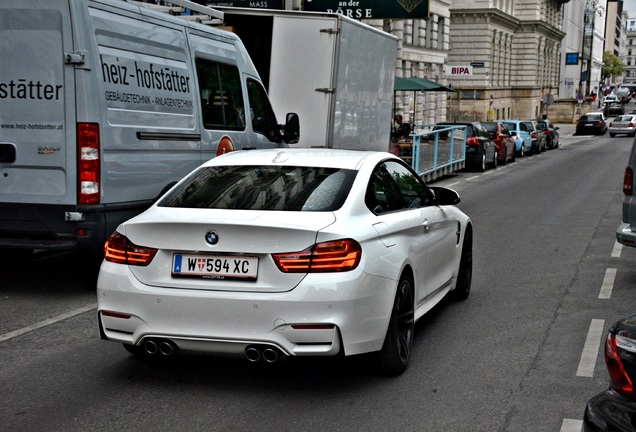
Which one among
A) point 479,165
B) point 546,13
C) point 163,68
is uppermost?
point 546,13

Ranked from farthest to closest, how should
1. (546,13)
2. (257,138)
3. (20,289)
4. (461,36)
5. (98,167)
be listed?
1. (546,13)
2. (461,36)
3. (257,138)
4. (20,289)
5. (98,167)

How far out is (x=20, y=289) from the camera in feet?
29.2

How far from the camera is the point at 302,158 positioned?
6328 mm

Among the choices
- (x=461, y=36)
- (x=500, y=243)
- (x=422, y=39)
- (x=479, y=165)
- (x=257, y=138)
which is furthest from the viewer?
(x=461, y=36)

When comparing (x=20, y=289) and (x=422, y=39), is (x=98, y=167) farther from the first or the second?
(x=422, y=39)

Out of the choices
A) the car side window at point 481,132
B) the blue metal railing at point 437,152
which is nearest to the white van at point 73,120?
the blue metal railing at point 437,152

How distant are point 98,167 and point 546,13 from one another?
3581 inches

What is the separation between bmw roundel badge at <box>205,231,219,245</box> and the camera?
17.1 ft

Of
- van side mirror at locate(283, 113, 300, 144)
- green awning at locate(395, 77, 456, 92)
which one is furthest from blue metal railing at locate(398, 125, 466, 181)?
van side mirror at locate(283, 113, 300, 144)

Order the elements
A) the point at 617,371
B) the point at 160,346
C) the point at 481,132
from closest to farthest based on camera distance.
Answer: the point at 617,371 → the point at 160,346 → the point at 481,132

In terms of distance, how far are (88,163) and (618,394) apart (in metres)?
5.94

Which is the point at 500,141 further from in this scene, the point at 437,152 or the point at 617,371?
the point at 617,371

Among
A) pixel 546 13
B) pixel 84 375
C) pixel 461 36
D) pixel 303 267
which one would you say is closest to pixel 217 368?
pixel 84 375

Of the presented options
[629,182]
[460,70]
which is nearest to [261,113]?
[629,182]
